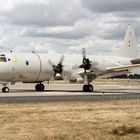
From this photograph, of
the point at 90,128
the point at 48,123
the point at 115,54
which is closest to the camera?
the point at 90,128

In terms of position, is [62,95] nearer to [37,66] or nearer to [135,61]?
[37,66]

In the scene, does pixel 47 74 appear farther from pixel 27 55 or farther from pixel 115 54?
pixel 115 54

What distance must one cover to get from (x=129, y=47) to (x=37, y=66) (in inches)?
617

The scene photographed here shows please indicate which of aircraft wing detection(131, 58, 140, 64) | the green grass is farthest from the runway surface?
the green grass

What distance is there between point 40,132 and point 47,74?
103ft

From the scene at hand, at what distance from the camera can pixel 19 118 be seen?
720 inches

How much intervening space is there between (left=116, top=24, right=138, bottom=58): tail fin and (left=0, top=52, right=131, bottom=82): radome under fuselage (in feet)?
15.9

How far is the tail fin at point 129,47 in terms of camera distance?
53719 millimetres

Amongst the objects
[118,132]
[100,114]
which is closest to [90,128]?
[118,132]

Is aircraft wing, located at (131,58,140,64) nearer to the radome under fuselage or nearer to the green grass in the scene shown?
the radome under fuselage

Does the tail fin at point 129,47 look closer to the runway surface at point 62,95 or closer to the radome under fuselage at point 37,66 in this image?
the radome under fuselage at point 37,66

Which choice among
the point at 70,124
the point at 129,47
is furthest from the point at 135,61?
the point at 70,124

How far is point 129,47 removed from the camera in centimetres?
5391

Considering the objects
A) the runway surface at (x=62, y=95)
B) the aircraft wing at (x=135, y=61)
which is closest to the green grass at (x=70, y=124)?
the runway surface at (x=62, y=95)
